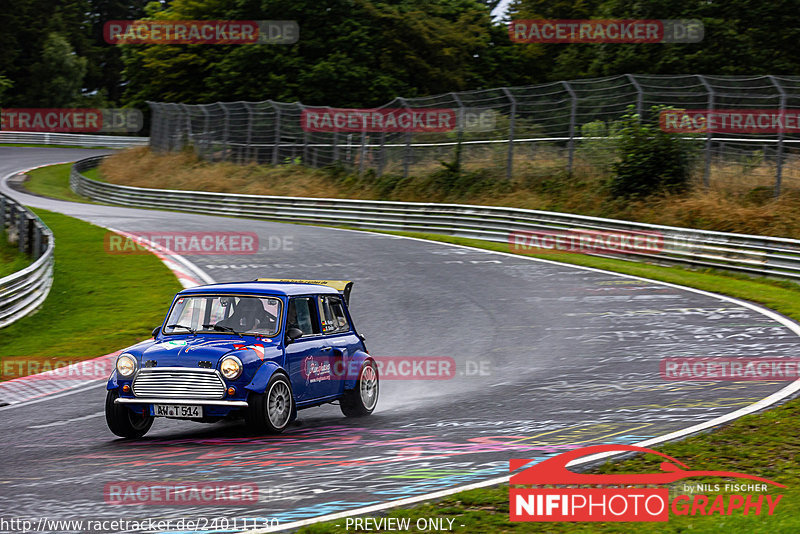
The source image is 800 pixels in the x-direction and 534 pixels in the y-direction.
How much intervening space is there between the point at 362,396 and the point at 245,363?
216 centimetres

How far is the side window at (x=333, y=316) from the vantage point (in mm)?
10219

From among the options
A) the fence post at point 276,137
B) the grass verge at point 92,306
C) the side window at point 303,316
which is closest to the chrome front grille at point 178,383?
the side window at point 303,316

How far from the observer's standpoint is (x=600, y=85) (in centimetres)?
2912

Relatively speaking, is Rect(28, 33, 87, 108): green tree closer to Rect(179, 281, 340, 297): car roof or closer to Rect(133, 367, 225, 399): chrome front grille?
Rect(179, 281, 340, 297): car roof

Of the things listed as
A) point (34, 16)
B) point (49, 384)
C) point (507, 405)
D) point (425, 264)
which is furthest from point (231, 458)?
point (34, 16)

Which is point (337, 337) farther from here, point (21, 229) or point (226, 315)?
point (21, 229)

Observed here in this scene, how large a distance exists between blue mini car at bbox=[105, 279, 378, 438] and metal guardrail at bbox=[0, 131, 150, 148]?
57.7m

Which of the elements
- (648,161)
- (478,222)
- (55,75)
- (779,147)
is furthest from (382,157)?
(55,75)

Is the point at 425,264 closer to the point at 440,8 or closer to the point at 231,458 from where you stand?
the point at 231,458

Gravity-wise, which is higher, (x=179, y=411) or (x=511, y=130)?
(x=511, y=130)

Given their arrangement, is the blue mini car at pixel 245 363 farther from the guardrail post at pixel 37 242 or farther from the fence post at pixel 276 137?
the fence post at pixel 276 137

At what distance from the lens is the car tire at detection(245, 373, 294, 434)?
845 cm

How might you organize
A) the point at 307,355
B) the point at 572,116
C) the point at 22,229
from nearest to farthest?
the point at 307,355, the point at 22,229, the point at 572,116

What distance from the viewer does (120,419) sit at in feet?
28.5
